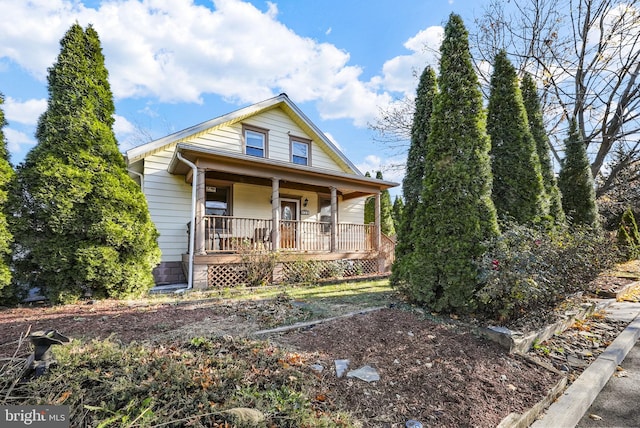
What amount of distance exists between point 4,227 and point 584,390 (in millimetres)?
8264

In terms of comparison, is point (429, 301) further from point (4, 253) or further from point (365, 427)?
point (4, 253)

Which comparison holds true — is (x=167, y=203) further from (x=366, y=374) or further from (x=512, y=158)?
(x=512, y=158)

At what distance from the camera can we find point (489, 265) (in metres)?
3.90

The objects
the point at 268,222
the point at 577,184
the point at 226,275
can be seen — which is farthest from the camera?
the point at 577,184

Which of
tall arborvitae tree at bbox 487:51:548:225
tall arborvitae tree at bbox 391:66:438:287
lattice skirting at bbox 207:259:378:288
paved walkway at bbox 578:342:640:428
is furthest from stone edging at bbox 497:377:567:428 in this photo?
lattice skirting at bbox 207:259:378:288

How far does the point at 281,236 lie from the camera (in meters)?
9.02

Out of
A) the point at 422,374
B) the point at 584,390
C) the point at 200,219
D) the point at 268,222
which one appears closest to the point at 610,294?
the point at 584,390

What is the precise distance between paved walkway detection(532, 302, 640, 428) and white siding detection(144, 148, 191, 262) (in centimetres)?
891

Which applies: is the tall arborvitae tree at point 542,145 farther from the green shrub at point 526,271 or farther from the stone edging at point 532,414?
the stone edging at point 532,414

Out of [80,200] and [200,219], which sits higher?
[80,200]

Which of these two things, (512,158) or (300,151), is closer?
(512,158)

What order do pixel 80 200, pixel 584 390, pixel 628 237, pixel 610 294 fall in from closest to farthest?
pixel 584 390 < pixel 80 200 < pixel 610 294 < pixel 628 237

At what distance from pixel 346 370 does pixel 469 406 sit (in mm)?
1015

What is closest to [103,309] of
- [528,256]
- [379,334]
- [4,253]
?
[4,253]
